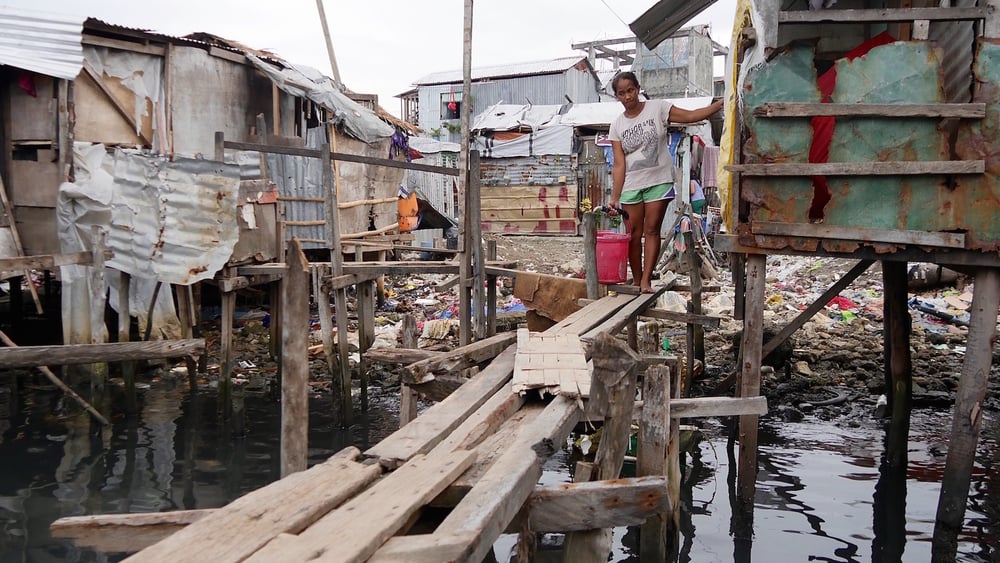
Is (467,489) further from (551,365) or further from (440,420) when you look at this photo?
(551,365)

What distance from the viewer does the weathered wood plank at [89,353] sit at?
19.3ft

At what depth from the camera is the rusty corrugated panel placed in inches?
316

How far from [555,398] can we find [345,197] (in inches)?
396

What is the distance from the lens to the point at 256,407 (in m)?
8.95

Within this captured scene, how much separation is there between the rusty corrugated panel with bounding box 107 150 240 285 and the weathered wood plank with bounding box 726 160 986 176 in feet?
17.1

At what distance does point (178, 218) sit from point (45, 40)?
3.13 metres

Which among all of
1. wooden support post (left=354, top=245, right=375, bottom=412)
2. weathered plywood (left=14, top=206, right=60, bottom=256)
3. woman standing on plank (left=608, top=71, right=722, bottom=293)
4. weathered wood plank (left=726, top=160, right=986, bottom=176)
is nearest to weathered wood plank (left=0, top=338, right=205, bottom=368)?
wooden support post (left=354, top=245, right=375, bottom=412)

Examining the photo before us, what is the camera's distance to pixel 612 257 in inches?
289

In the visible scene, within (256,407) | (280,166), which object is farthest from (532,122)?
(256,407)

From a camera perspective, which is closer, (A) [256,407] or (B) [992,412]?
(B) [992,412]

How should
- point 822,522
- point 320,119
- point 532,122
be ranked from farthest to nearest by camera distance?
point 532,122 < point 320,119 < point 822,522

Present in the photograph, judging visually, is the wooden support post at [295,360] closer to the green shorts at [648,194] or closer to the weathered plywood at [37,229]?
the green shorts at [648,194]

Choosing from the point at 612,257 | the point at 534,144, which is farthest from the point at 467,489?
the point at 534,144

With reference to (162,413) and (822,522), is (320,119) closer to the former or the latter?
(162,413)
